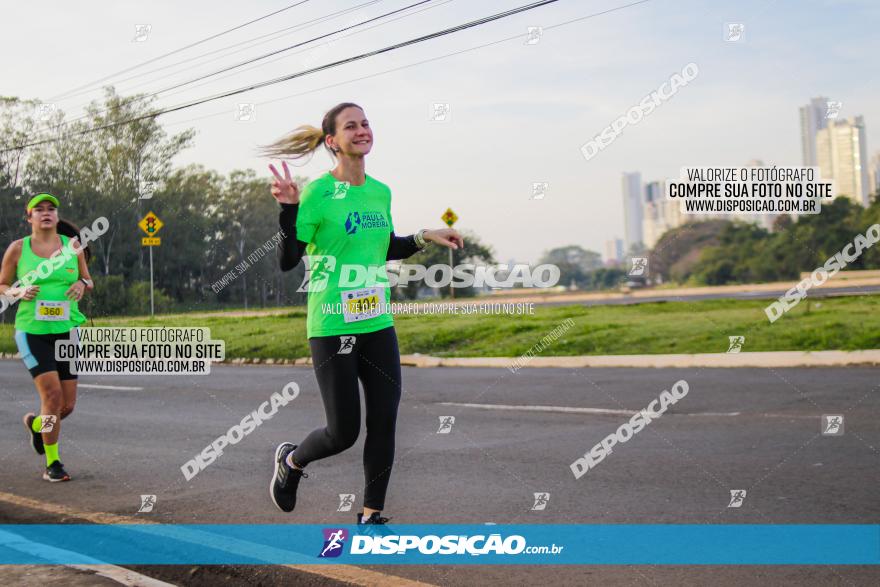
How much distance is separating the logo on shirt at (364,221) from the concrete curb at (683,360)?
33.6 feet

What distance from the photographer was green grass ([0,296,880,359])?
1554cm

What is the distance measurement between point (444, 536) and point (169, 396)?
8.78 metres

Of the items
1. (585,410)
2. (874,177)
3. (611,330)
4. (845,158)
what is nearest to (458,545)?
(585,410)

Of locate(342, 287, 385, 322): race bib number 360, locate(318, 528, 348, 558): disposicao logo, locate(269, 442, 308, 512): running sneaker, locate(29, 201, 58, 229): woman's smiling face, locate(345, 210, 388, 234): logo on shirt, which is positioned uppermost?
locate(29, 201, 58, 229): woman's smiling face

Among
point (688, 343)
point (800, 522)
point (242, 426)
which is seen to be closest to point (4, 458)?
point (242, 426)

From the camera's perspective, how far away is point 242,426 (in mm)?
9328

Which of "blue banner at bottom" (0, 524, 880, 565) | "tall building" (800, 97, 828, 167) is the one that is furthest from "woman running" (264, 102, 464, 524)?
"tall building" (800, 97, 828, 167)

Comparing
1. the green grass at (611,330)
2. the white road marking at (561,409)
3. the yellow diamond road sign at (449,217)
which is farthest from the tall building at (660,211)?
the white road marking at (561,409)

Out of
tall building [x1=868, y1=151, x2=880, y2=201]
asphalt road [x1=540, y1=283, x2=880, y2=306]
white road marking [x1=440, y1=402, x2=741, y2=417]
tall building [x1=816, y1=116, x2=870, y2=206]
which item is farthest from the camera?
tall building [x1=868, y1=151, x2=880, y2=201]

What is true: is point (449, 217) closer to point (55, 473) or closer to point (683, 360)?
point (683, 360)

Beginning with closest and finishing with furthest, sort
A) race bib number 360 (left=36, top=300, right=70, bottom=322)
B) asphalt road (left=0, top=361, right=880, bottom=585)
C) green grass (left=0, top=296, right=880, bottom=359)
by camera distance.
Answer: asphalt road (left=0, top=361, right=880, bottom=585) → race bib number 360 (left=36, top=300, right=70, bottom=322) → green grass (left=0, top=296, right=880, bottom=359)

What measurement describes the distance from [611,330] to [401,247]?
549 inches

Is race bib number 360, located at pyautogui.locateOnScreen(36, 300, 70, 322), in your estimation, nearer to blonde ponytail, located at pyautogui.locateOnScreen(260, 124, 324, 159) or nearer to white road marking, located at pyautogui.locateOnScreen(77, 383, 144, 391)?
blonde ponytail, located at pyautogui.locateOnScreen(260, 124, 324, 159)

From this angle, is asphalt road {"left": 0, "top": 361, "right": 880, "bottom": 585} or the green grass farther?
the green grass
